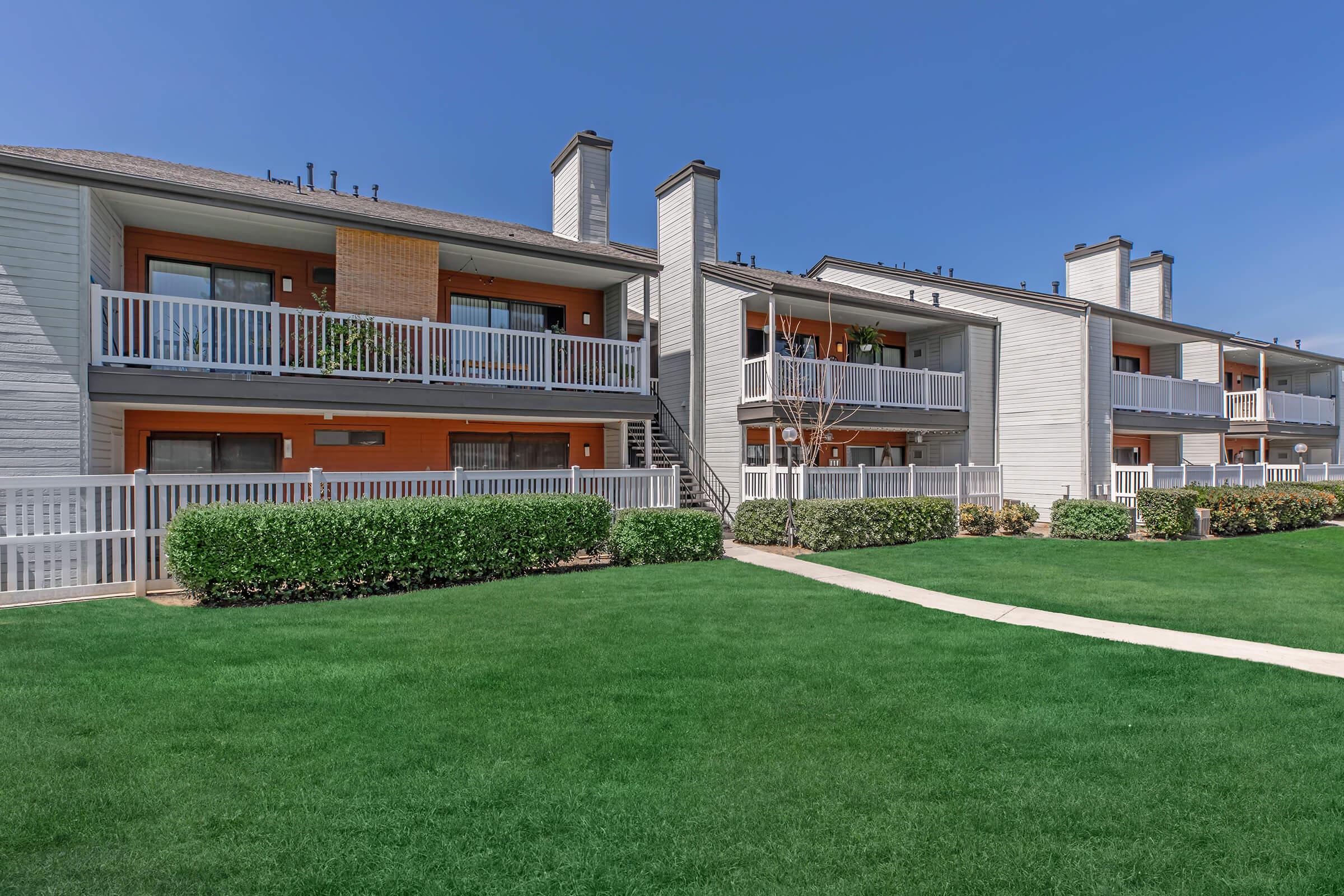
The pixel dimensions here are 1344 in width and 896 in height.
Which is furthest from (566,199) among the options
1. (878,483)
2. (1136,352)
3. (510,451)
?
(1136,352)

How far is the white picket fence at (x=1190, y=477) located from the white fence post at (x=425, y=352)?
16618 mm

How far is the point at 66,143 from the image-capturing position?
45.0 feet

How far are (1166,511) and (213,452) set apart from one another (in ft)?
67.7

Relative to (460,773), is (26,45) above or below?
above

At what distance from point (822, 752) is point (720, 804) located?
93cm

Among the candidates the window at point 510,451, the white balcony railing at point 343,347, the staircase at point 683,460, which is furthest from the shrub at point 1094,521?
the window at point 510,451

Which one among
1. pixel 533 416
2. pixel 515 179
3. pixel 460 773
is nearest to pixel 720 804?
pixel 460 773

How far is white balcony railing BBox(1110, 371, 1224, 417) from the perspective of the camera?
811 inches

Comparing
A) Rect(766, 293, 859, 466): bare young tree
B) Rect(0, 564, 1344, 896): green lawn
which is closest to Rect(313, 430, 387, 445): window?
Rect(0, 564, 1344, 896): green lawn

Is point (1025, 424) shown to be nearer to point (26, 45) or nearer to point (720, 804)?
point (720, 804)

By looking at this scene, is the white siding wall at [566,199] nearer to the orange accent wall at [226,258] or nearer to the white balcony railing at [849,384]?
the white balcony railing at [849,384]

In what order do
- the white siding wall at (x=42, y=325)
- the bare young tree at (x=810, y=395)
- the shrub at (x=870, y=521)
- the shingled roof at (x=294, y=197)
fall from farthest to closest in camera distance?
the bare young tree at (x=810, y=395)
the shrub at (x=870, y=521)
the shingled roof at (x=294, y=197)
the white siding wall at (x=42, y=325)

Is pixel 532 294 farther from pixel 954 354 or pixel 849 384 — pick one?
pixel 954 354

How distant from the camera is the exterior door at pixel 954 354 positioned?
21125 mm
